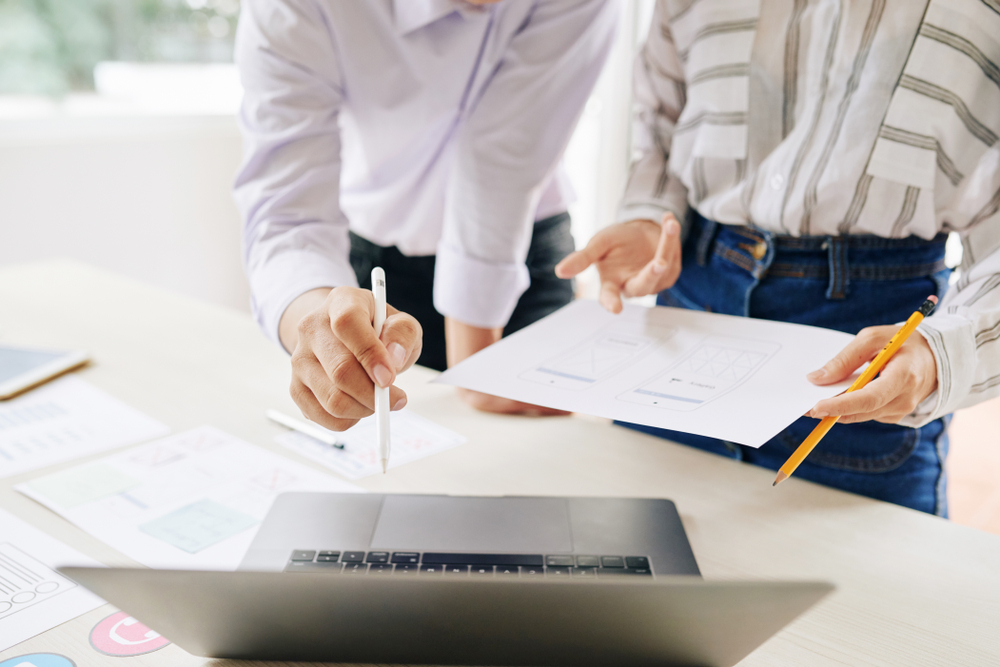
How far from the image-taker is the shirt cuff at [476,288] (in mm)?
1160

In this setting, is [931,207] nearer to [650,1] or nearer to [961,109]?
[961,109]

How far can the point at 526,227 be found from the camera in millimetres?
1179

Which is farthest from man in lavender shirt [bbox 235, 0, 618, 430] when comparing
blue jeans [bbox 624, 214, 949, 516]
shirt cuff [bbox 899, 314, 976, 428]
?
shirt cuff [bbox 899, 314, 976, 428]

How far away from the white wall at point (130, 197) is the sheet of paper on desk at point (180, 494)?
213cm

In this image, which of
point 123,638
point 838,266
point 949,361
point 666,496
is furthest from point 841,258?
point 123,638

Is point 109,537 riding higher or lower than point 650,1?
lower

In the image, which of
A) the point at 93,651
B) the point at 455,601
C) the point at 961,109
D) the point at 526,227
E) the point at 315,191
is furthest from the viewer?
the point at 526,227

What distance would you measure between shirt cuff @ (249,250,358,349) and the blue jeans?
1.69ft

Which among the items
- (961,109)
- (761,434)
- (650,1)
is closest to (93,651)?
(761,434)

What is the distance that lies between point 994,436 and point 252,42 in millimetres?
2915

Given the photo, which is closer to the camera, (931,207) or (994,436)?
(931,207)

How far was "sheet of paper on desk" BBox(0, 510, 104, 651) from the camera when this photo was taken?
583 mm

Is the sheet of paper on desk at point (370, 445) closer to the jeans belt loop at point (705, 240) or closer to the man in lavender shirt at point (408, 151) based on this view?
the man in lavender shirt at point (408, 151)

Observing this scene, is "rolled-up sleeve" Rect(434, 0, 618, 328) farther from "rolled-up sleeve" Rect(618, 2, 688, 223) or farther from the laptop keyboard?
the laptop keyboard
